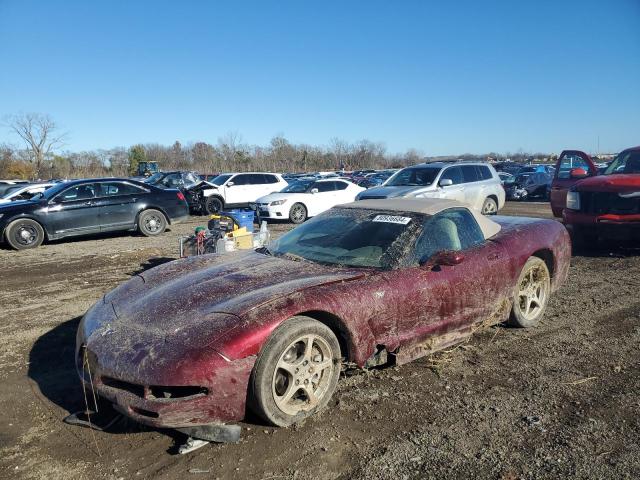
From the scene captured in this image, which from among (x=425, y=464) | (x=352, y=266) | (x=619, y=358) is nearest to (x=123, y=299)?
(x=352, y=266)

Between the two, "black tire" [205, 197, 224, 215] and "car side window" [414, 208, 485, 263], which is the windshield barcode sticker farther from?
"black tire" [205, 197, 224, 215]

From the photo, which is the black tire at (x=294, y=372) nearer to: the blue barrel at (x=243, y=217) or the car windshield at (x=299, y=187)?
the blue barrel at (x=243, y=217)

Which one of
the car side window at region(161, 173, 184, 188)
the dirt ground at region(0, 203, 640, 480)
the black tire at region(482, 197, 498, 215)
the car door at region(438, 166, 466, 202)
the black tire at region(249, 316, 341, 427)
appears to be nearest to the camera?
the dirt ground at region(0, 203, 640, 480)

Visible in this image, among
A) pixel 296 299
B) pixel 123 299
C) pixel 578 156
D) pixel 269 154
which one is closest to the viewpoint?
pixel 296 299

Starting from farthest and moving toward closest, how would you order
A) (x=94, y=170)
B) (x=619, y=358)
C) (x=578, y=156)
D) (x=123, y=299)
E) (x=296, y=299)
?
(x=94, y=170), (x=578, y=156), (x=619, y=358), (x=123, y=299), (x=296, y=299)

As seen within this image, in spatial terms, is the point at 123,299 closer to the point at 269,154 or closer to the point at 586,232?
the point at 586,232

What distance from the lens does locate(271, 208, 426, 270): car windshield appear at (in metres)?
4.05

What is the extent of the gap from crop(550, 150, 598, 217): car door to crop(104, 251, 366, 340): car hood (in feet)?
25.8

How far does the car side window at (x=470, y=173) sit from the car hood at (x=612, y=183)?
499 centimetres

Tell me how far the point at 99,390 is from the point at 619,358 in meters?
4.04

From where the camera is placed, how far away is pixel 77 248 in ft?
36.3

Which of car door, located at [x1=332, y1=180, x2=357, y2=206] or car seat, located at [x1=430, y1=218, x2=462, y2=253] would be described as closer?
car seat, located at [x1=430, y1=218, x2=462, y2=253]

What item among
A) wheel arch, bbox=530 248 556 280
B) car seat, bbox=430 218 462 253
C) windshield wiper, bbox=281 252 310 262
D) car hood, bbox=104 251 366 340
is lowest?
wheel arch, bbox=530 248 556 280

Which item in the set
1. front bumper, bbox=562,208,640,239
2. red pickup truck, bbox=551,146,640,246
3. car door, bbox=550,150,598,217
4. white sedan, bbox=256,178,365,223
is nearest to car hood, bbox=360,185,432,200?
white sedan, bbox=256,178,365,223
